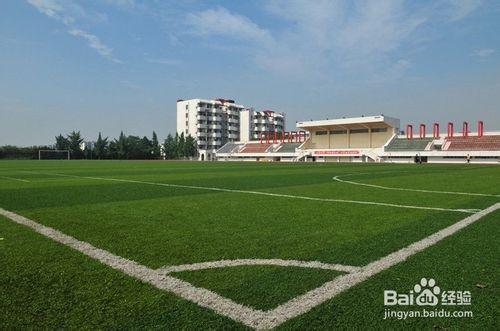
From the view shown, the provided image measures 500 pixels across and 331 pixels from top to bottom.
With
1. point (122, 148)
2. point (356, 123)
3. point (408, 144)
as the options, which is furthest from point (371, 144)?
point (122, 148)

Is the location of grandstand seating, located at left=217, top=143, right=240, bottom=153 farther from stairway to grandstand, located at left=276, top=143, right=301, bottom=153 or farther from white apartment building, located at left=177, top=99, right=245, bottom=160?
white apartment building, located at left=177, top=99, right=245, bottom=160

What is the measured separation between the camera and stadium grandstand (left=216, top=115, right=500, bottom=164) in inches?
2285

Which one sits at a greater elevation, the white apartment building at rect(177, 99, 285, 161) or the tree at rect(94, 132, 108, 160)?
the white apartment building at rect(177, 99, 285, 161)

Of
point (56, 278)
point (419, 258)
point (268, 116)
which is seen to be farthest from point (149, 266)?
point (268, 116)

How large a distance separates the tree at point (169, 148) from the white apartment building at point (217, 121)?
6.85 meters

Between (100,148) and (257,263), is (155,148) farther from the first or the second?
(257,263)

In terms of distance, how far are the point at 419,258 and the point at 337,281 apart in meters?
1.26

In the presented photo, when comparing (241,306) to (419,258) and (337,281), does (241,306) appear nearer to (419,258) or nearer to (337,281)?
(337,281)

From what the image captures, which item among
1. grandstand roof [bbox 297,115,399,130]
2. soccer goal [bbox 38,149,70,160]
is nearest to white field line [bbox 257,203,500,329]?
grandstand roof [bbox 297,115,399,130]

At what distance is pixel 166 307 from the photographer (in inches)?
121

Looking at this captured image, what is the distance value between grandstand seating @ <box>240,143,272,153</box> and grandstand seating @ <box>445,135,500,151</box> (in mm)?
36866

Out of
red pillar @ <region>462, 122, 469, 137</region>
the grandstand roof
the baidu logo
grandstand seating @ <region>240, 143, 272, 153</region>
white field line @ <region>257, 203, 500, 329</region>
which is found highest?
the grandstand roof

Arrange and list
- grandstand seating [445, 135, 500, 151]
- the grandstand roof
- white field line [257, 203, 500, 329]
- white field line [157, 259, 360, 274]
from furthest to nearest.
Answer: the grandstand roof → grandstand seating [445, 135, 500, 151] → white field line [157, 259, 360, 274] → white field line [257, 203, 500, 329]

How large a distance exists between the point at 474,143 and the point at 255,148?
1712 inches
